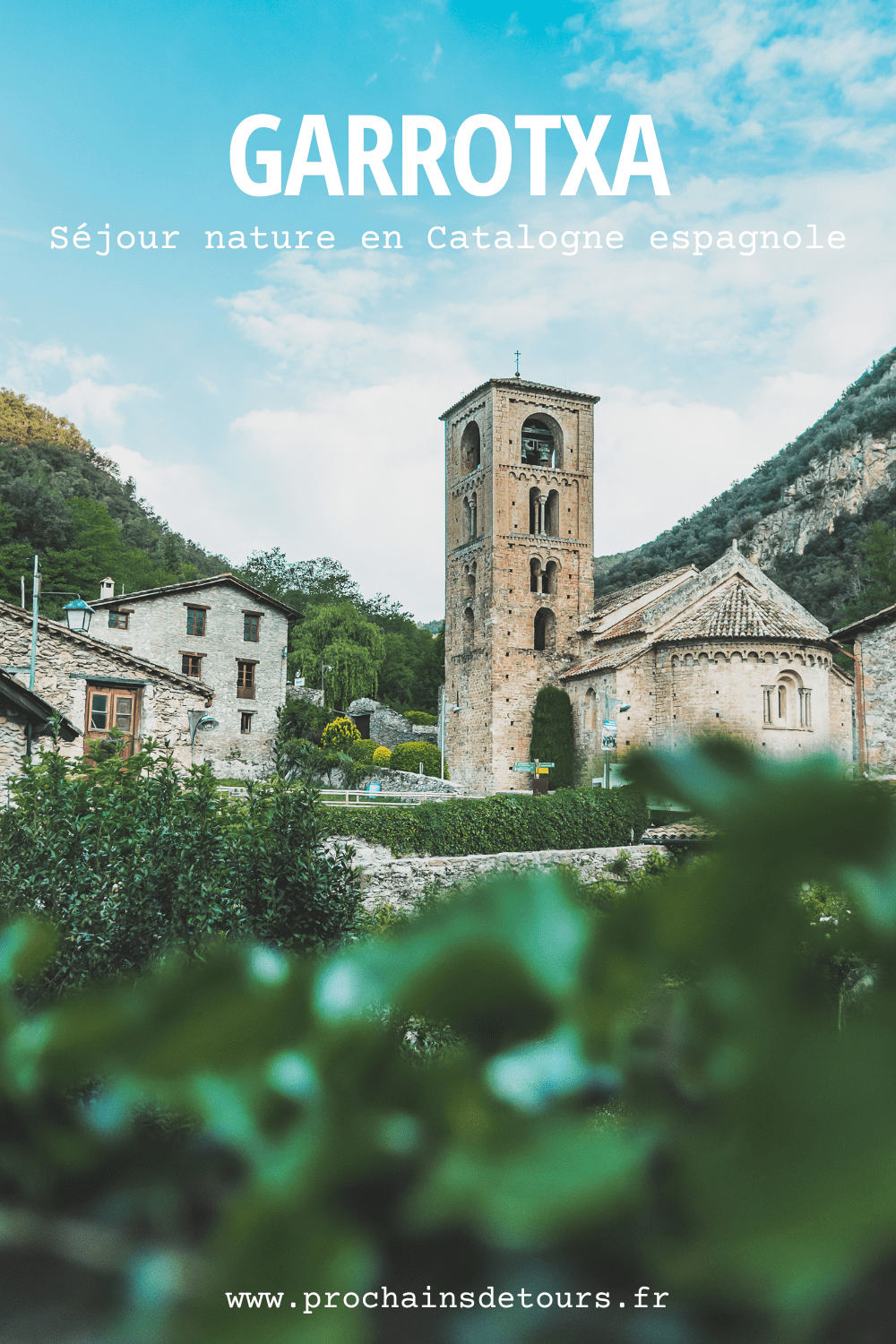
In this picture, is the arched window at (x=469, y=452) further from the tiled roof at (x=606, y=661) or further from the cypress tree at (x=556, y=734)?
the cypress tree at (x=556, y=734)

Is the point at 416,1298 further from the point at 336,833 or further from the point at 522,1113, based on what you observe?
the point at 336,833

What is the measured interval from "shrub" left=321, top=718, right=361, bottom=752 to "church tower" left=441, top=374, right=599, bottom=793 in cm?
543

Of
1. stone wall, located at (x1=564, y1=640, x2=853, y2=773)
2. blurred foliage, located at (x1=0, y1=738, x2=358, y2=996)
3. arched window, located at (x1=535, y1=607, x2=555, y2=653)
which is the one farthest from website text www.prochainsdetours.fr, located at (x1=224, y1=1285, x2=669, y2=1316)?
arched window, located at (x1=535, y1=607, x2=555, y2=653)

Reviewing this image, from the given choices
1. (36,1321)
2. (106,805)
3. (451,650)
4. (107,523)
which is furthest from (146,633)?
(36,1321)

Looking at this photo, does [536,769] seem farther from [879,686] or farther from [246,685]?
[879,686]

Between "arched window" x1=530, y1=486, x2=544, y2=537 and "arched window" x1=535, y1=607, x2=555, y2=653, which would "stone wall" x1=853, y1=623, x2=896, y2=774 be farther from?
"arched window" x1=530, y1=486, x2=544, y2=537

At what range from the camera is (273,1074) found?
338mm

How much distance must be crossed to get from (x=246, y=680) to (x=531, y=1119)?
93.0ft

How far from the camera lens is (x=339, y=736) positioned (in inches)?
1395

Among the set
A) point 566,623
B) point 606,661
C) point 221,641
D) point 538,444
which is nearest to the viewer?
point 606,661

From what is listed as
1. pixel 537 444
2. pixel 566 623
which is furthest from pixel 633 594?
pixel 537 444

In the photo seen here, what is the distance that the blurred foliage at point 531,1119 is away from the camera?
0.23m

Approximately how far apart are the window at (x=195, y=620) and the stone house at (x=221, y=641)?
28 millimetres

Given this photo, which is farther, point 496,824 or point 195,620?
point 195,620
